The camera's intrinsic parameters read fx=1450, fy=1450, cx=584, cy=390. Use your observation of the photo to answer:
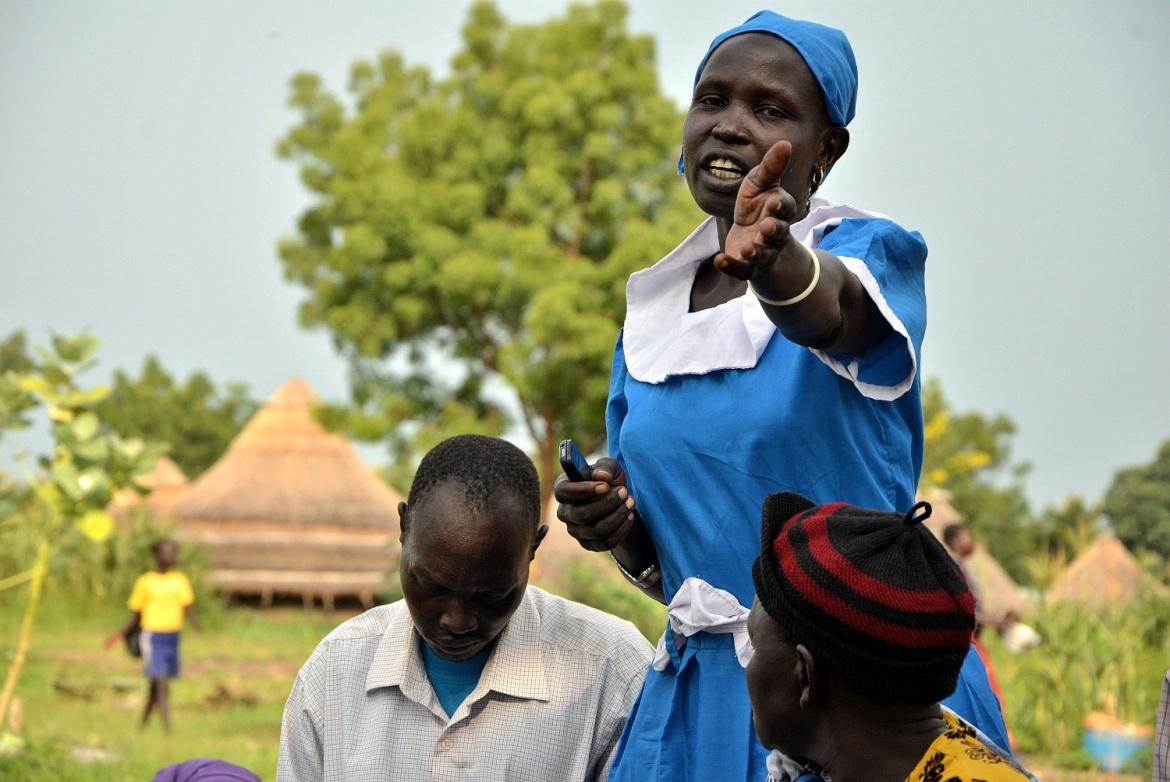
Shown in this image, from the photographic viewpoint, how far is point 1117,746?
403 inches

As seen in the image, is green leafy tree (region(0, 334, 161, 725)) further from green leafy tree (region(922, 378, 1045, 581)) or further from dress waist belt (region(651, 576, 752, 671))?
green leafy tree (region(922, 378, 1045, 581))

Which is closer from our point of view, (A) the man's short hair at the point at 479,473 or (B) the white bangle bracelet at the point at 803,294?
(B) the white bangle bracelet at the point at 803,294

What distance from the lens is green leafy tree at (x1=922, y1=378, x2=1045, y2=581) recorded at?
31031mm

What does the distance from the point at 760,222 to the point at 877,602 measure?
0.49 meters

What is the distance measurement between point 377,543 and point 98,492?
16.0 meters

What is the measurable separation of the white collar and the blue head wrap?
0.16 meters

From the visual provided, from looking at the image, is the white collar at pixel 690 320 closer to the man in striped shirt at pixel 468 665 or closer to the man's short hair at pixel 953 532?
the man in striped shirt at pixel 468 665

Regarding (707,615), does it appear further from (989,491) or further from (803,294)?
(989,491)

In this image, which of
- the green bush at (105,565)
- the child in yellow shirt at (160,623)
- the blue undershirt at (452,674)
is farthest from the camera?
the green bush at (105,565)

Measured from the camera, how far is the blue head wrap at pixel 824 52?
7.34ft

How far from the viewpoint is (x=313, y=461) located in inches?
982

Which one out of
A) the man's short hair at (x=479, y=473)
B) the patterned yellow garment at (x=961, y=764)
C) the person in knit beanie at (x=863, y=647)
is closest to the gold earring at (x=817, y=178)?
the person in knit beanie at (x=863, y=647)

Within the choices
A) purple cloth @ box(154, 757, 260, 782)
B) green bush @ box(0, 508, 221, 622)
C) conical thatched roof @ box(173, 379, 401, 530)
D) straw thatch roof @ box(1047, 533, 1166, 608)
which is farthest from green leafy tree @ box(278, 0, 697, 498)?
purple cloth @ box(154, 757, 260, 782)

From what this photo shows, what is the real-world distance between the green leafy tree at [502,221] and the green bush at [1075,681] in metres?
11.7
